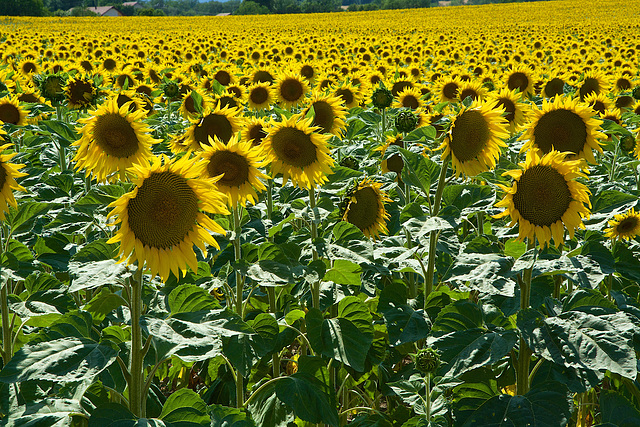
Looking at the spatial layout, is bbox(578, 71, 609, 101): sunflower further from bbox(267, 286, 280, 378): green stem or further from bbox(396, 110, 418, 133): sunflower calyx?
bbox(267, 286, 280, 378): green stem

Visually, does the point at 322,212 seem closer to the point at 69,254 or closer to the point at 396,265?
the point at 396,265

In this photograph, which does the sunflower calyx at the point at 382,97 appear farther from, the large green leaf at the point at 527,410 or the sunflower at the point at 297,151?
the large green leaf at the point at 527,410

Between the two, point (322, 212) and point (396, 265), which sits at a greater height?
point (322, 212)

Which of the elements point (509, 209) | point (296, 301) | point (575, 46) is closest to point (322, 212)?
point (296, 301)

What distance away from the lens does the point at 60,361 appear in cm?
183

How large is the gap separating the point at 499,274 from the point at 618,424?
0.81 meters

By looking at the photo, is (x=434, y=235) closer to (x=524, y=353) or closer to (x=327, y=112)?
(x=524, y=353)

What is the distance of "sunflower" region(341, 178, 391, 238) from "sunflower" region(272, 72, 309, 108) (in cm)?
321

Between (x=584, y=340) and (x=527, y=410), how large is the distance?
34 cm

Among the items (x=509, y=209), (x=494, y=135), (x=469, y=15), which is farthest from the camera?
(x=469, y=15)

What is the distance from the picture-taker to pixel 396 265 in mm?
3480

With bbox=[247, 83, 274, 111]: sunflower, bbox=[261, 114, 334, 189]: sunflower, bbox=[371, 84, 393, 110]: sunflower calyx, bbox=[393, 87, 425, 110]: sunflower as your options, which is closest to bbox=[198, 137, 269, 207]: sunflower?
bbox=[261, 114, 334, 189]: sunflower

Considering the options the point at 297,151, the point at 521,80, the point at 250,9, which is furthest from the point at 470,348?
the point at 250,9

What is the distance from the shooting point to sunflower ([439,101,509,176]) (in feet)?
10.0
